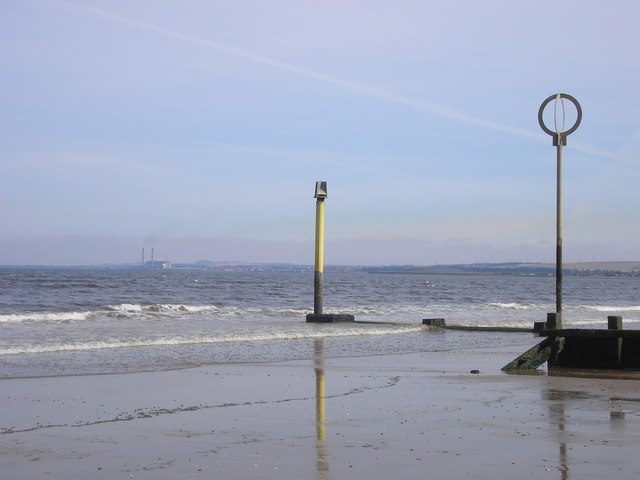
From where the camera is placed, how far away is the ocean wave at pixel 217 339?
1694 centimetres

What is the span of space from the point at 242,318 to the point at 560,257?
18.5 meters

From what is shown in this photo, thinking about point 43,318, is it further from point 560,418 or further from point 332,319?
point 560,418

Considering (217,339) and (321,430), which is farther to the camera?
(217,339)

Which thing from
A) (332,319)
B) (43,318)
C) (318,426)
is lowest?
(43,318)

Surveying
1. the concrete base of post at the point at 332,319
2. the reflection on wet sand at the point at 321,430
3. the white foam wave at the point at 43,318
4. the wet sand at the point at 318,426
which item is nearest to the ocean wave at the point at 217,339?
the concrete base of post at the point at 332,319

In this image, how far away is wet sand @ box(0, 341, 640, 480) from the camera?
6.35m

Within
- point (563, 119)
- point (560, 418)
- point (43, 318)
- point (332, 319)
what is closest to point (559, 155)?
point (563, 119)

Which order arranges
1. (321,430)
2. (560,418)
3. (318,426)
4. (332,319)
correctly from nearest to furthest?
(321,430) < (318,426) < (560,418) < (332,319)

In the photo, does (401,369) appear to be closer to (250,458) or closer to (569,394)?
(569,394)

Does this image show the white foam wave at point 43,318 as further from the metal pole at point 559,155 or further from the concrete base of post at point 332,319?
the metal pole at point 559,155

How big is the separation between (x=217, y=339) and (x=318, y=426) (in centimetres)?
1234

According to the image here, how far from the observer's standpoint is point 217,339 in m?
20.2

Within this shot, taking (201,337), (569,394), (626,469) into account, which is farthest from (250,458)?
(201,337)

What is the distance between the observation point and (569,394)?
10453mm
